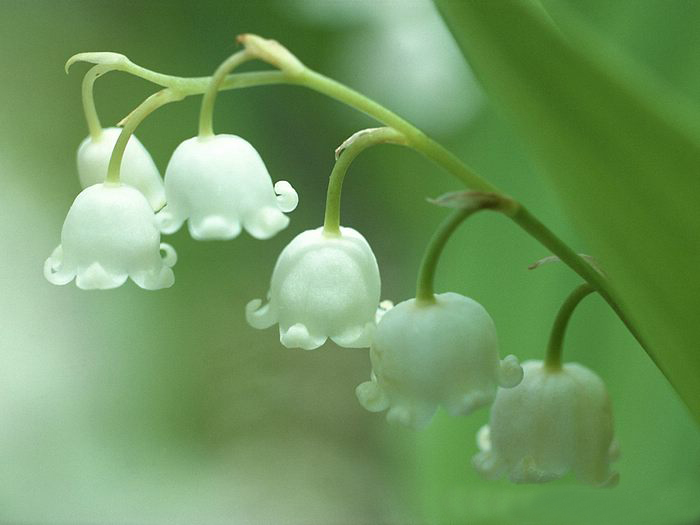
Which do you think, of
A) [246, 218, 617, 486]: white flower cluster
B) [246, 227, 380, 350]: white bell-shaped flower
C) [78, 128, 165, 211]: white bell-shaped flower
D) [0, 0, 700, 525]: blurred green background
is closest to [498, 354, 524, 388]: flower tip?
[246, 218, 617, 486]: white flower cluster

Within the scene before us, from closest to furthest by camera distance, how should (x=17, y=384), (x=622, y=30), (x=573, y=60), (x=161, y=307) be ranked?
(x=573, y=60)
(x=622, y=30)
(x=17, y=384)
(x=161, y=307)

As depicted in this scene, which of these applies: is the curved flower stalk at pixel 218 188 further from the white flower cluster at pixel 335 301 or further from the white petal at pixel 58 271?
the white petal at pixel 58 271

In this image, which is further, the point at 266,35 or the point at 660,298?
the point at 266,35

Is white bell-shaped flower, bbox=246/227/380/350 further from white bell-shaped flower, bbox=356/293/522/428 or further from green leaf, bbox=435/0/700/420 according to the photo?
green leaf, bbox=435/0/700/420

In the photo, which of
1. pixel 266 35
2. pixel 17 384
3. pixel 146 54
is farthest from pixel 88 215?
pixel 146 54

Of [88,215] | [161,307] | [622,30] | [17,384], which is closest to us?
[88,215]

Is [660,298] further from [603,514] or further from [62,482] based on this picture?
[62,482]

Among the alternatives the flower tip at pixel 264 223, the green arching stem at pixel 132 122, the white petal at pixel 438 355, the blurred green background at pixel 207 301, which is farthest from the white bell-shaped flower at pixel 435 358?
the blurred green background at pixel 207 301

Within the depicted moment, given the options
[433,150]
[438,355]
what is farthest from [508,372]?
[433,150]
